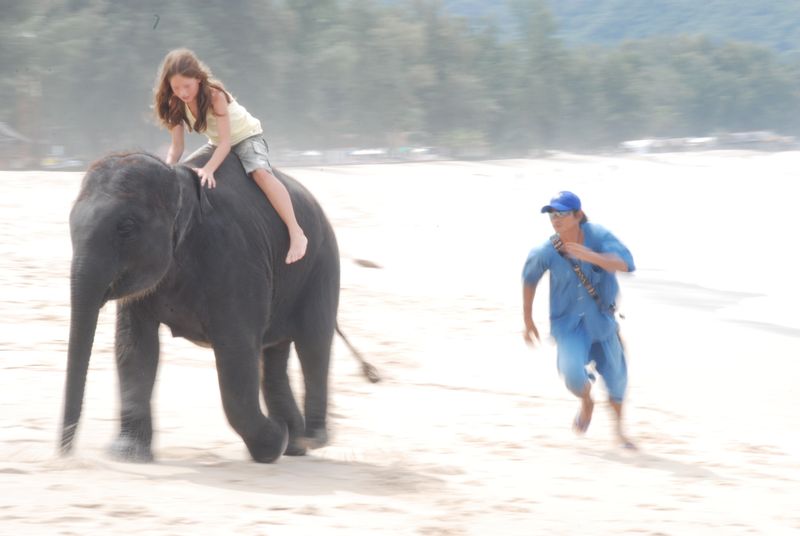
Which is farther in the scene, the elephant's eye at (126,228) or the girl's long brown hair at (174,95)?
the girl's long brown hair at (174,95)

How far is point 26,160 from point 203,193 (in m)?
43.3

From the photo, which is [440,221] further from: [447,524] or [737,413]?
[447,524]

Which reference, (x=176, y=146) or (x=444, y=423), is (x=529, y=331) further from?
(x=176, y=146)

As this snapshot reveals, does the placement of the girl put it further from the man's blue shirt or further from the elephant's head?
the man's blue shirt

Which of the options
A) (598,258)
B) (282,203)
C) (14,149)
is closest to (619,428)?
(598,258)

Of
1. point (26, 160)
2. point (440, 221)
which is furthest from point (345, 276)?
point (26, 160)

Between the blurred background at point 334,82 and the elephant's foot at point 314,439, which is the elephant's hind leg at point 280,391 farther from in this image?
the blurred background at point 334,82

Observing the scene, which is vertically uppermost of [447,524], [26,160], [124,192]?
[26,160]

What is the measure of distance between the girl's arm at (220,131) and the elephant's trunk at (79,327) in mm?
892

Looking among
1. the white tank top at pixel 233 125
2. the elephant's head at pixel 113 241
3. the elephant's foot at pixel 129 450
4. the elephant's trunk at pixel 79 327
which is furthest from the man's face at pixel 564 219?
the elephant's trunk at pixel 79 327

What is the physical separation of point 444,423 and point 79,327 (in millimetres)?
3102

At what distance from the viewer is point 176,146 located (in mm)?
6133

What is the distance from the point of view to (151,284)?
5285mm

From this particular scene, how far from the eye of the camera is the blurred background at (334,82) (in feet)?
170
